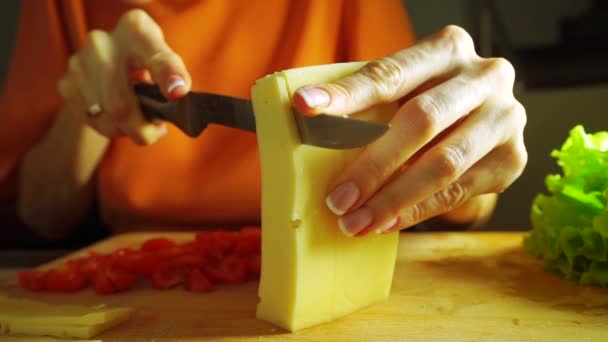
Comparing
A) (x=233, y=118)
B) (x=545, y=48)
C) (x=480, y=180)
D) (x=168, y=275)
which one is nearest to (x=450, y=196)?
(x=480, y=180)

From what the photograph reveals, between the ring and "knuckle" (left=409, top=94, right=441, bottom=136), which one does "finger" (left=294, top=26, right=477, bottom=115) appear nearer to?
"knuckle" (left=409, top=94, right=441, bottom=136)

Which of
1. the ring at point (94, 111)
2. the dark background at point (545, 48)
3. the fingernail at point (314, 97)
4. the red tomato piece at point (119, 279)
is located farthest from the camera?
the dark background at point (545, 48)

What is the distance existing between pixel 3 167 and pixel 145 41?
76 centimetres

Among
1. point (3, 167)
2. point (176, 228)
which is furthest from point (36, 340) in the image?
point (3, 167)

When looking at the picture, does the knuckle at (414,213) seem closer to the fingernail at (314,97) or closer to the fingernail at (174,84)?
the fingernail at (314,97)

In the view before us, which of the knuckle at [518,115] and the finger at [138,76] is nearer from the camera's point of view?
the knuckle at [518,115]

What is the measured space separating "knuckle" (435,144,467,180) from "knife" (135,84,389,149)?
15 centimetres

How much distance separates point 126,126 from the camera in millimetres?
1363

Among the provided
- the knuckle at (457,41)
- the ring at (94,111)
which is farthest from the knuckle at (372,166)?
the ring at (94,111)

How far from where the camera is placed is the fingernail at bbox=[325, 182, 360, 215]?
2.82ft

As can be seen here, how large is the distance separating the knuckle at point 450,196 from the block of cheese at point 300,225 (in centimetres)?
12

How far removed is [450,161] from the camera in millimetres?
894

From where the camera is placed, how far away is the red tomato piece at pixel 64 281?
1098 millimetres

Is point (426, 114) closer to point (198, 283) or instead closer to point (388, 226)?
point (388, 226)
